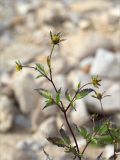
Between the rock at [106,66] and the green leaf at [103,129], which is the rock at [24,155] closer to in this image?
the rock at [106,66]

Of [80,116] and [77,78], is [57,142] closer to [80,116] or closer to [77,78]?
[80,116]

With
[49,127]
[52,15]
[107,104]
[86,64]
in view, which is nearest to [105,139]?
[49,127]

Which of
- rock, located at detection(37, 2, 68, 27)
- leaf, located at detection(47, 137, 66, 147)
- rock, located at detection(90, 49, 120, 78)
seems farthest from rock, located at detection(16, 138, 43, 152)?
rock, located at detection(37, 2, 68, 27)

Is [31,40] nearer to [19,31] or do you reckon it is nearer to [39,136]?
[19,31]

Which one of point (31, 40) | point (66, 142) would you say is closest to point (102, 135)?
point (66, 142)

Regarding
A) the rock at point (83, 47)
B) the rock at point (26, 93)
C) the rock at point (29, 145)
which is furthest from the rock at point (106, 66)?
the rock at point (29, 145)

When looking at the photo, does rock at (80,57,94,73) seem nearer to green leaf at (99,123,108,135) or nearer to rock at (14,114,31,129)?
rock at (14,114,31,129)
